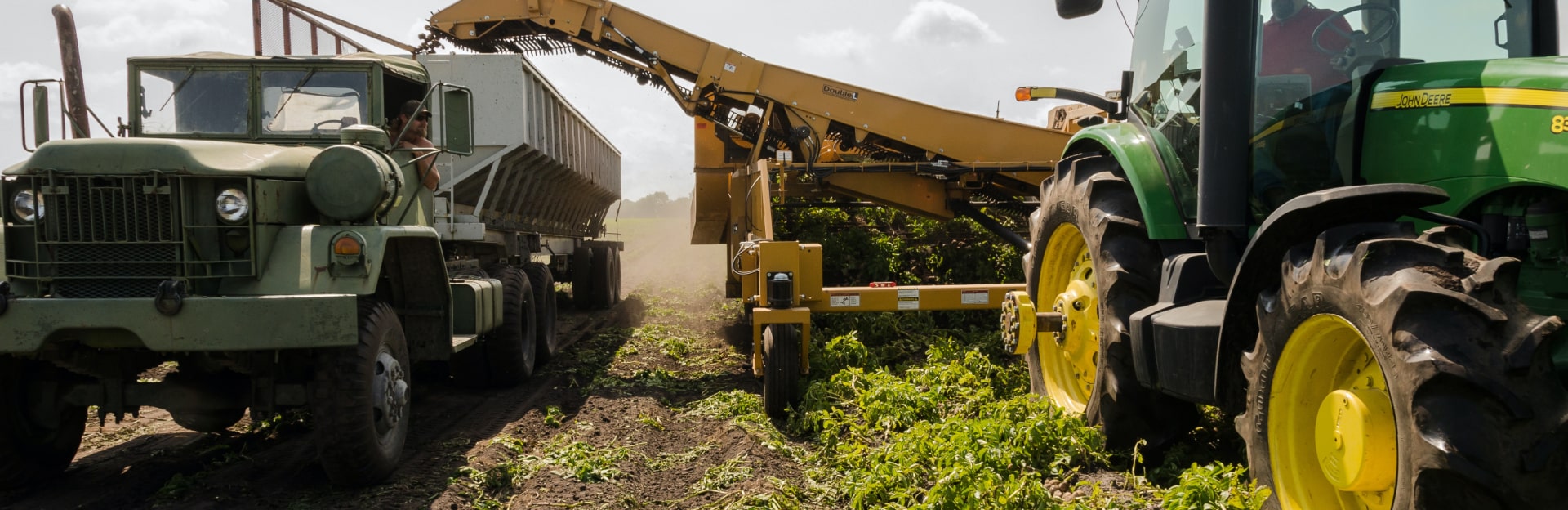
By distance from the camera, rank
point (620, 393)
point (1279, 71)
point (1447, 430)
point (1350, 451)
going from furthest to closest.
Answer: point (620, 393)
point (1279, 71)
point (1350, 451)
point (1447, 430)

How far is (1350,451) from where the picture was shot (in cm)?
281

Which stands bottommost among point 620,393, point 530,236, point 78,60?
point 620,393

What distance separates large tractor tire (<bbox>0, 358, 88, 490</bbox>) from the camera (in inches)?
187

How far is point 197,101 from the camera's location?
6344mm

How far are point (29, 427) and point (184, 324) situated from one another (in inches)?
52.3

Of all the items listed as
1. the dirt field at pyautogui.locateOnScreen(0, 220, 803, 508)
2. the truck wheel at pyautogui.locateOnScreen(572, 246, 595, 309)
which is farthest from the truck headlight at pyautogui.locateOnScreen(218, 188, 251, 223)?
the truck wheel at pyautogui.locateOnScreen(572, 246, 595, 309)

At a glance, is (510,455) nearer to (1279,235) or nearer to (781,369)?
(781,369)

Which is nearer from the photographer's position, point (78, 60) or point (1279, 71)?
point (1279, 71)

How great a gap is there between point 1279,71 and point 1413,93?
0.55 metres

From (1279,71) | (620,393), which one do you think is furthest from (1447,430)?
(620,393)

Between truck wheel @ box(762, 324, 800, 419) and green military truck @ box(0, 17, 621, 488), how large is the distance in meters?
1.93

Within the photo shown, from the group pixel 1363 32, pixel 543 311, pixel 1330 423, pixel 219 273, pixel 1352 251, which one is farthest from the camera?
pixel 543 311

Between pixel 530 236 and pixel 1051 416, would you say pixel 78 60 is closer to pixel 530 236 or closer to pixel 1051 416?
pixel 530 236

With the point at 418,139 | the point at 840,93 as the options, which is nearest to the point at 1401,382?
the point at 418,139
